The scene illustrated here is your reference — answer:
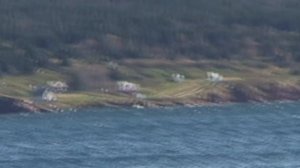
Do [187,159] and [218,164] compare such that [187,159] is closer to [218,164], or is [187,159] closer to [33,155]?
[218,164]

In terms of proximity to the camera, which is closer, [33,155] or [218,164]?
[218,164]

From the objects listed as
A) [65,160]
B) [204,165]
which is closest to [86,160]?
[65,160]

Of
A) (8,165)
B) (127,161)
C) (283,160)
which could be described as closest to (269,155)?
(283,160)

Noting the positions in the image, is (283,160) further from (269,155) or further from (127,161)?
(127,161)

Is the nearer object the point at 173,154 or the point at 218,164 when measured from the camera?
the point at 218,164

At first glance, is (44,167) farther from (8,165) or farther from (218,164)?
(218,164)

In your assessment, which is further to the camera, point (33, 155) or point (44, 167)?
point (33, 155)

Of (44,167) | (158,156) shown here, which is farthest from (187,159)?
(44,167)
